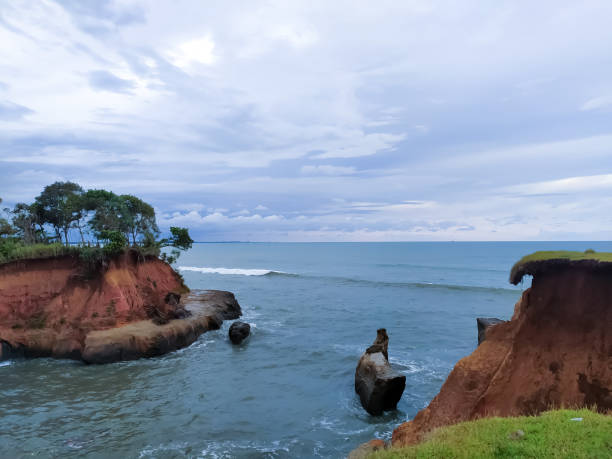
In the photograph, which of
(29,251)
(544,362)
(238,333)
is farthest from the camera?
(238,333)

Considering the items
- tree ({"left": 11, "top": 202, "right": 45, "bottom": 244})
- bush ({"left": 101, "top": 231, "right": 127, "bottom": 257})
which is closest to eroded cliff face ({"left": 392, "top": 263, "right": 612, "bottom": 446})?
bush ({"left": 101, "top": 231, "right": 127, "bottom": 257})

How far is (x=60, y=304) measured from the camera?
81.3 ft

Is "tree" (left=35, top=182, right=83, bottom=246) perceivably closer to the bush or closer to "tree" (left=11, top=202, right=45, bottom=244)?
"tree" (left=11, top=202, right=45, bottom=244)

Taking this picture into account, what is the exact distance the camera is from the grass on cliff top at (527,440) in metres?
6.26

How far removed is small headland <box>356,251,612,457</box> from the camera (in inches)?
365

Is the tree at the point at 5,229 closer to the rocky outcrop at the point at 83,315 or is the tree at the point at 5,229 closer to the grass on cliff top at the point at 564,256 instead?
the rocky outcrop at the point at 83,315

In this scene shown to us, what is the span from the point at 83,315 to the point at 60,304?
204cm

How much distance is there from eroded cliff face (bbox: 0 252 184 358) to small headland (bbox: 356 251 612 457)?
21.9 meters

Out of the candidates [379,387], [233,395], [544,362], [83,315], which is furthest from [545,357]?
[83,315]

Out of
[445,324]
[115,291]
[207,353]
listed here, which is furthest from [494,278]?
[115,291]

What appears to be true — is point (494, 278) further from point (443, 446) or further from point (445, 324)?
point (443, 446)

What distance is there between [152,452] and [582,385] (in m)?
13.8

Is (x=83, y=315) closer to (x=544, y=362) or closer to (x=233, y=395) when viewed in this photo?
(x=233, y=395)

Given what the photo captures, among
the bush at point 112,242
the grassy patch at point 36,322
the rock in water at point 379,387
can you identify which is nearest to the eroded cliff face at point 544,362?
the rock in water at point 379,387
